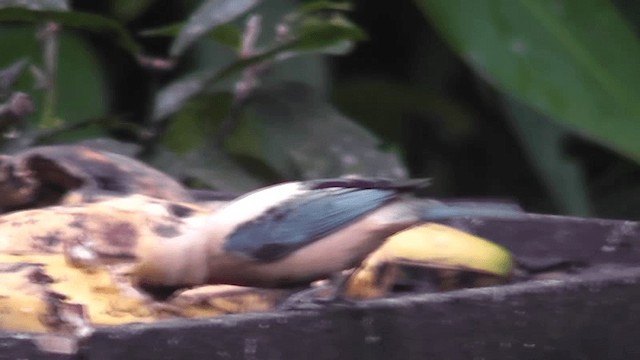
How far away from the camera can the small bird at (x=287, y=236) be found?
831mm

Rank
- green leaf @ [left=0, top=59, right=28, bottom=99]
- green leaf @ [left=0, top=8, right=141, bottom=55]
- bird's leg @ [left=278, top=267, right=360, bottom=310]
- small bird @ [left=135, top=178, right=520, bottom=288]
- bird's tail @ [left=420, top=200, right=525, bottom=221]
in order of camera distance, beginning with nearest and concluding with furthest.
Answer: bird's leg @ [left=278, top=267, right=360, bottom=310] < small bird @ [left=135, top=178, right=520, bottom=288] < bird's tail @ [left=420, top=200, right=525, bottom=221] < green leaf @ [left=0, top=59, right=28, bottom=99] < green leaf @ [left=0, top=8, right=141, bottom=55]

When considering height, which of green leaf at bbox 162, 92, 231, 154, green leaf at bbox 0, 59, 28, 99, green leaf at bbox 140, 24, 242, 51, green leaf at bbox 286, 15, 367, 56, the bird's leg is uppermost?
green leaf at bbox 140, 24, 242, 51

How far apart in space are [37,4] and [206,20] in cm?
21

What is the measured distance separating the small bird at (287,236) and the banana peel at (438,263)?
30 millimetres

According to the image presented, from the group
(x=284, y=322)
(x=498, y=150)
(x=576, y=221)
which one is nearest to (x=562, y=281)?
(x=284, y=322)

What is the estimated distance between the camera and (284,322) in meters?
0.66

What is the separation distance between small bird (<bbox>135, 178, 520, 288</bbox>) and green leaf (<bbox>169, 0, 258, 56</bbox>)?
0.56 m

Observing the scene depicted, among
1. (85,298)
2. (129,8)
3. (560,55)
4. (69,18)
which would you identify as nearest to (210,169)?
(69,18)

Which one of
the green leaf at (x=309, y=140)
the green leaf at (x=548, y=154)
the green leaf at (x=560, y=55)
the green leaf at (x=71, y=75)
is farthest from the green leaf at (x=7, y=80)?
the green leaf at (x=548, y=154)

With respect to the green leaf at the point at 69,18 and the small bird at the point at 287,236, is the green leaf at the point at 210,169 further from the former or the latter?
the small bird at the point at 287,236

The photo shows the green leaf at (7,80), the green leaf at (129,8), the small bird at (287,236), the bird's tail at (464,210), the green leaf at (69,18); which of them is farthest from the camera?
the green leaf at (129,8)

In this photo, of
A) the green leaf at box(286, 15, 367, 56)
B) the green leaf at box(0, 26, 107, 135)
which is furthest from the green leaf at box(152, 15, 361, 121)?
the green leaf at box(0, 26, 107, 135)

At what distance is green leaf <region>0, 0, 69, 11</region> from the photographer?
4.68ft

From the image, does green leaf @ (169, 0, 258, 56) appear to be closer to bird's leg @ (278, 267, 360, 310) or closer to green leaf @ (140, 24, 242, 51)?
green leaf @ (140, 24, 242, 51)
